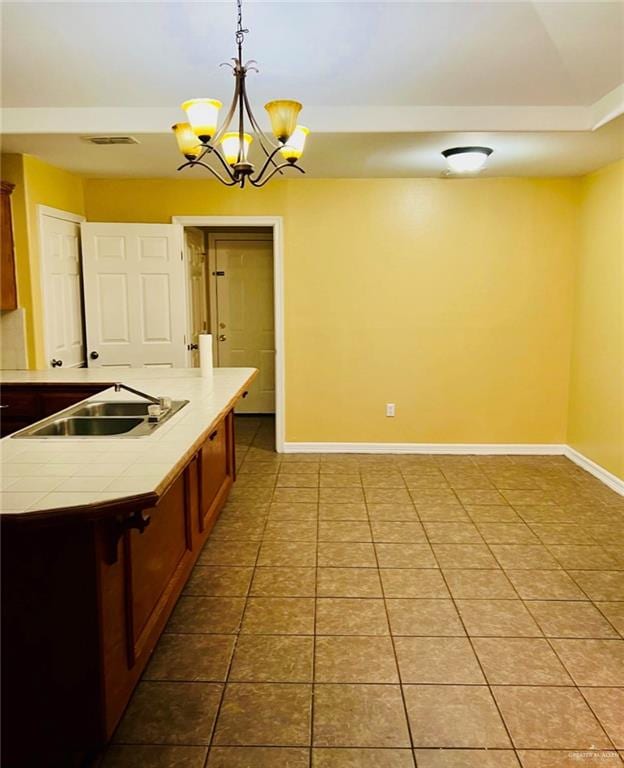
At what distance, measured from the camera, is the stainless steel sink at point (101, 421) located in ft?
8.10

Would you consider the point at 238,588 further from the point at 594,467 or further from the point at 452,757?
the point at 594,467

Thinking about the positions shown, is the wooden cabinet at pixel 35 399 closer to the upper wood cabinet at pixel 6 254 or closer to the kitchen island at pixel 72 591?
the upper wood cabinet at pixel 6 254

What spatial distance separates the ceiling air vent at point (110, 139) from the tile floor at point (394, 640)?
243cm

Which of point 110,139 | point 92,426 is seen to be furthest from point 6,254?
point 92,426

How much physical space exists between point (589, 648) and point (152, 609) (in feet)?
5.84

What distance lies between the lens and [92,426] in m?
2.77

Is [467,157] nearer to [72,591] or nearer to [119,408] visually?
[119,408]

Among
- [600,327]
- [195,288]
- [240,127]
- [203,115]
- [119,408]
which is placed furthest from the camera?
[195,288]

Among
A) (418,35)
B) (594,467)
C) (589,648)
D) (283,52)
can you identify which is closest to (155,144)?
(283,52)

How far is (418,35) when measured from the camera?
245 centimetres

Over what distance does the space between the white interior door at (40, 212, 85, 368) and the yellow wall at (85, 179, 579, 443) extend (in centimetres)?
47

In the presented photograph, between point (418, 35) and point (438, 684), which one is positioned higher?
point (418, 35)

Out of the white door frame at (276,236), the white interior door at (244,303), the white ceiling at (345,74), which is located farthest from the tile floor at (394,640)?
the white interior door at (244,303)

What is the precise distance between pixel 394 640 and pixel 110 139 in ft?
10.5
